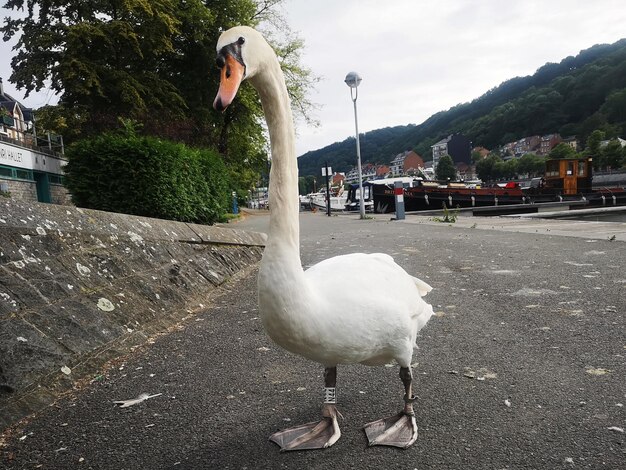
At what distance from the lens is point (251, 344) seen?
3672 millimetres

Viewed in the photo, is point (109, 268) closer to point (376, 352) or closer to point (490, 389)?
point (376, 352)

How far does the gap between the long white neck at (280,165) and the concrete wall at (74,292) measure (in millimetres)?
1755

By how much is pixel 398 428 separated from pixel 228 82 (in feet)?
6.05

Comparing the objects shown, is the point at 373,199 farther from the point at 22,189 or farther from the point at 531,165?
the point at 531,165

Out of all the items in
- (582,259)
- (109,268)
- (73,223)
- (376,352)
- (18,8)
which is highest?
(18,8)

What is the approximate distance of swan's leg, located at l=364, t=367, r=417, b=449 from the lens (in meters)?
2.16

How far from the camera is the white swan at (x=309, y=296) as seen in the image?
74.5 inches

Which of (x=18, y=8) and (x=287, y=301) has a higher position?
(x=18, y=8)

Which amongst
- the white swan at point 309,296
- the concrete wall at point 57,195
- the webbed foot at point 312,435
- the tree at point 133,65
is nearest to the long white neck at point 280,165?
the white swan at point 309,296

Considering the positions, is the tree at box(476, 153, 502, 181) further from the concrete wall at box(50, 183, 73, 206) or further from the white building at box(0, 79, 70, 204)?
the concrete wall at box(50, 183, 73, 206)

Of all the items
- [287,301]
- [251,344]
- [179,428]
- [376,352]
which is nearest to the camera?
[287,301]

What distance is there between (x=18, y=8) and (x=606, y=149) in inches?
3318

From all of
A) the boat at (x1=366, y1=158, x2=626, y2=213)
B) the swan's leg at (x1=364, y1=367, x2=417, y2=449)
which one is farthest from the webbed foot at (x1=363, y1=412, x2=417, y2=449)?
the boat at (x1=366, y1=158, x2=626, y2=213)

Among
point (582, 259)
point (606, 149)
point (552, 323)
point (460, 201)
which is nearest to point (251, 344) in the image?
point (552, 323)
